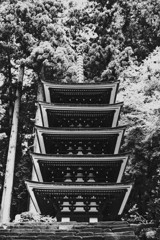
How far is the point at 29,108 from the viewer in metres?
18.4

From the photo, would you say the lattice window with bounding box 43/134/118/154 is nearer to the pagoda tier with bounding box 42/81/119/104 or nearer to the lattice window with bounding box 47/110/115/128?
the lattice window with bounding box 47/110/115/128

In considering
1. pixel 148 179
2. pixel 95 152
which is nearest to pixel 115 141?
pixel 95 152

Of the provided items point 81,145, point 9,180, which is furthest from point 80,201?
point 9,180

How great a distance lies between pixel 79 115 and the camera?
1072 cm

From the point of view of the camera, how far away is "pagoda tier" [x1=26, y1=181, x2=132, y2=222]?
8.84 m

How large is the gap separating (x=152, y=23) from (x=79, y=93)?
8.45 m

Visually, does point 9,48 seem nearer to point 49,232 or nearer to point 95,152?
point 95,152

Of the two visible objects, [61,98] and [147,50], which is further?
[147,50]

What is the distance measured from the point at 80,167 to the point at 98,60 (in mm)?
8968

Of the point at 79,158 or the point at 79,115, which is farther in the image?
the point at 79,115

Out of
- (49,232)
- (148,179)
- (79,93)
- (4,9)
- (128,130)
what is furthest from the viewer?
(4,9)

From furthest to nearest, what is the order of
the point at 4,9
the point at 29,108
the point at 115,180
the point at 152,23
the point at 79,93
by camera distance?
1. the point at 29,108
2. the point at 152,23
3. the point at 4,9
4. the point at 79,93
5. the point at 115,180

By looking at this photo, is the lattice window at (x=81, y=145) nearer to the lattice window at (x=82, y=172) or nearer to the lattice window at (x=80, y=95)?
the lattice window at (x=82, y=172)

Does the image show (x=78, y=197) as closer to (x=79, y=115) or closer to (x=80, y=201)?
(x=80, y=201)
